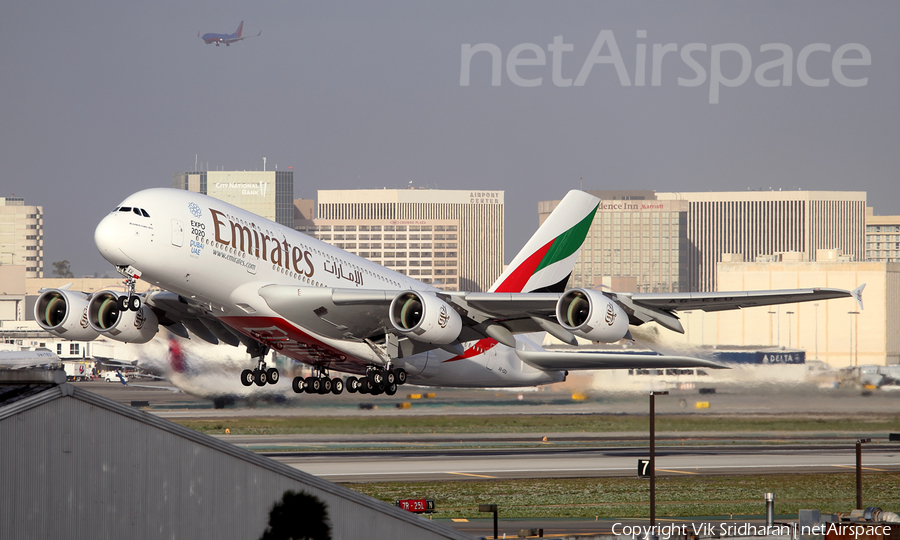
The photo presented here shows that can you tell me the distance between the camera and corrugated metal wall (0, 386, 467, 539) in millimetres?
23609

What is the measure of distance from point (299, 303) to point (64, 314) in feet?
30.1

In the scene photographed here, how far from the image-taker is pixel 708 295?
3581cm

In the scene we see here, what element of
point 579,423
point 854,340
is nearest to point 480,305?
point 579,423

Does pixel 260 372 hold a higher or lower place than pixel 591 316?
lower

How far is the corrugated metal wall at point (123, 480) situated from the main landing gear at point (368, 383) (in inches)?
427

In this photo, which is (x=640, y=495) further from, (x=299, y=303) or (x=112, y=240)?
(x=112, y=240)

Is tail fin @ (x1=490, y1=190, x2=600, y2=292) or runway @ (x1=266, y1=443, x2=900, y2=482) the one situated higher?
tail fin @ (x1=490, y1=190, x2=600, y2=292)

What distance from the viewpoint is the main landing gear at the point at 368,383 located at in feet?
127

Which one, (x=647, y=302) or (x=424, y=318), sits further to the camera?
(x=647, y=302)

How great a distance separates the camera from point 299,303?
117ft

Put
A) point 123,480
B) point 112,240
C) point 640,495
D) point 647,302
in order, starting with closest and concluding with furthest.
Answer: point 123,480 → point 112,240 → point 647,302 → point 640,495

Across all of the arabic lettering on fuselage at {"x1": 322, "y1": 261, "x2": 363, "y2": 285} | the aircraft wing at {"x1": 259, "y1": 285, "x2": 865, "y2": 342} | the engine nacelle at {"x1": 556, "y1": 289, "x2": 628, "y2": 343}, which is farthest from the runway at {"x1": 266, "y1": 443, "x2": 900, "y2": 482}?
the engine nacelle at {"x1": 556, "y1": 289, "x2": 628, "y2": 343}

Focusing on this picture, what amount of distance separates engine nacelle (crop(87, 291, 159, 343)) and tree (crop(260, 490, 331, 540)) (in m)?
13.5

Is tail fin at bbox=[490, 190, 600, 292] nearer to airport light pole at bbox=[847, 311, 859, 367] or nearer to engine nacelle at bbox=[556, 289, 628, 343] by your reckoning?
engine nacelle at bbox=[556, 289, 628, 343]
